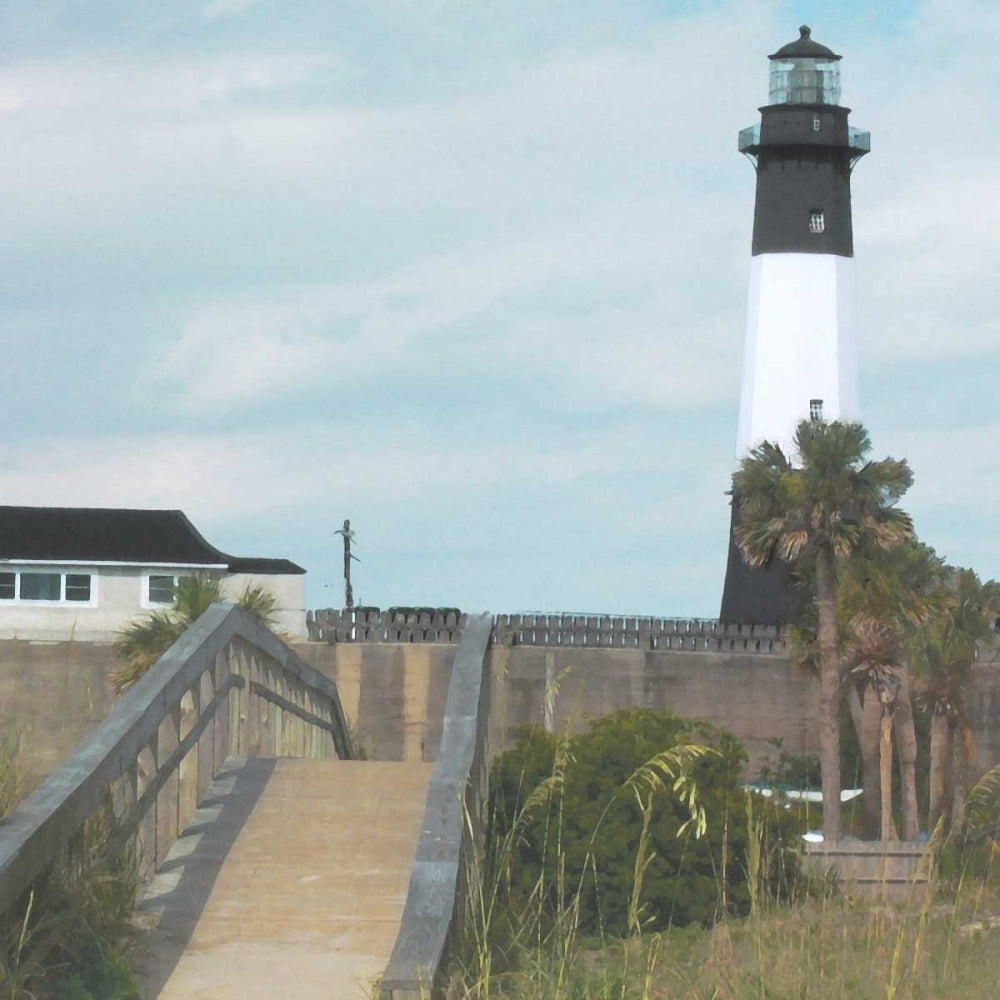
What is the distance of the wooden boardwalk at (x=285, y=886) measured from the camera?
7.96 m

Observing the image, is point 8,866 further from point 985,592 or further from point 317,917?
point 985,592

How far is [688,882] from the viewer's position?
52.6 ft

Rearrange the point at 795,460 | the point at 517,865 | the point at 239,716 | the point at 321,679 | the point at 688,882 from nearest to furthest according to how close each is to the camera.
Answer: the point at 239,716, the point at 517,865, the point at 688,882, the point at 321,679, the point at 795,460

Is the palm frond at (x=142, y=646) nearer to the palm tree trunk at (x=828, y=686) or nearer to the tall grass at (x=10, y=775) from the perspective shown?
the palm tree trunk at (x=828, y=686)

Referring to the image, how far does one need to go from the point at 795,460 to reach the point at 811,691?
758cm

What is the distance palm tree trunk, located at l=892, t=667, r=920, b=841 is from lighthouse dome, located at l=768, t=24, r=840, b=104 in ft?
55.5

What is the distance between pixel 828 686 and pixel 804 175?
16.2 metres

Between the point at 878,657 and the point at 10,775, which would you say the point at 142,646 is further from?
the point at 10,775

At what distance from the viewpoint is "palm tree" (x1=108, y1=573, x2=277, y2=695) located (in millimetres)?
34531

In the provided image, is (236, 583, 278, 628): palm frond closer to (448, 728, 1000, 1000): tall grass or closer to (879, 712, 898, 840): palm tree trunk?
(879, 712, 898, 840): palm tree trunk

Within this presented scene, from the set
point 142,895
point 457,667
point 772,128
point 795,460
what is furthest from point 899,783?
point 142,895

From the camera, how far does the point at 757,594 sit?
4775 centimetres

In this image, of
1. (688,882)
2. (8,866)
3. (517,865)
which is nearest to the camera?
(8,866)

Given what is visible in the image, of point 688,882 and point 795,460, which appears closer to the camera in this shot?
point 688,882
